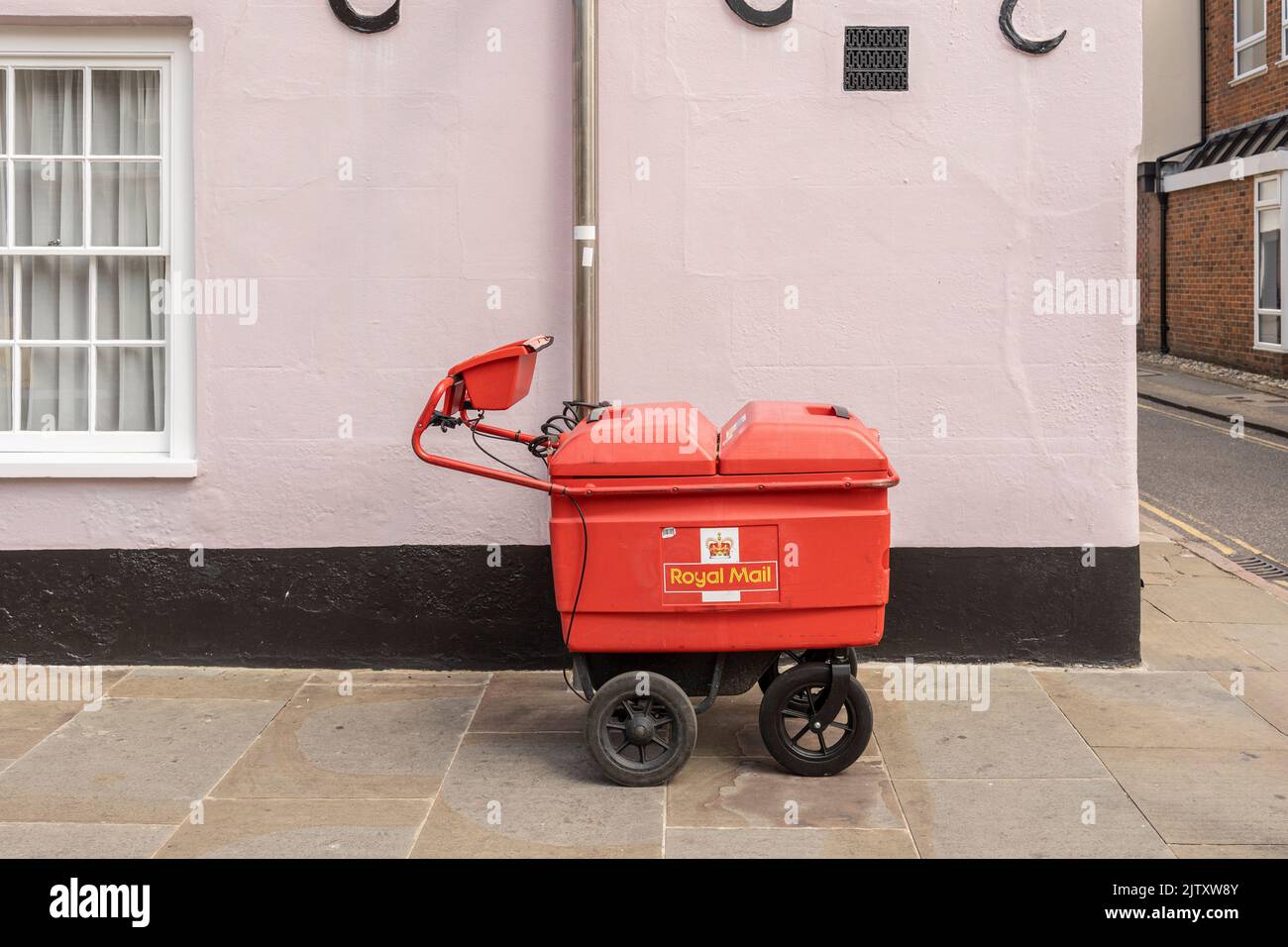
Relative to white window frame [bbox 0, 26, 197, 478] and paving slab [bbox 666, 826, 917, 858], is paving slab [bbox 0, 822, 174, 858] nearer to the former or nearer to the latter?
paving slab [bbox 666, 826, 917, 858]

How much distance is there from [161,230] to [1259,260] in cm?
1794

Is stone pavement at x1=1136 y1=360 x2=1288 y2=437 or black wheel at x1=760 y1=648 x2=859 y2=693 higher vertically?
stone pavement at x1=1136 y1=360 x2=1288 y2=437

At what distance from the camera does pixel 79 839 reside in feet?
16.6

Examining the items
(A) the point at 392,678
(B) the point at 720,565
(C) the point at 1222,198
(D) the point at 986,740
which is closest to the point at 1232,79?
(C) the point at 1222,198

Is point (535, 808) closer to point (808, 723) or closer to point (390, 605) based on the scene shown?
point (808, 723)

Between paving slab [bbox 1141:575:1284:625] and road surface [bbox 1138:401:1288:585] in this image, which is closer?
paving slab [bbox 1141:575:1284:625]

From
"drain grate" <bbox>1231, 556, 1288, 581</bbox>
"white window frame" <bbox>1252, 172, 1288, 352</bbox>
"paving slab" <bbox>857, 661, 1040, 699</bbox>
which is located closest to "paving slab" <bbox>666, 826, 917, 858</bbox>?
"paving slab" <bbox>857, 661, 1040, 699</bbox>

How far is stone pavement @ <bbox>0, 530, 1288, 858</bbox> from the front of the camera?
16.6 ft

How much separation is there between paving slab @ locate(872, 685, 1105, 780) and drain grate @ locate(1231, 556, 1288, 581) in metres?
3.49

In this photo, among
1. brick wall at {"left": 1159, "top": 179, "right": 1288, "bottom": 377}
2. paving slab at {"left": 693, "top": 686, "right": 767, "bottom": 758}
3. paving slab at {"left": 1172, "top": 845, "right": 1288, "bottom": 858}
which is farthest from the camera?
brick wall at {"left": 1159, "top": 179, "right": 1288, "bottom": 377}

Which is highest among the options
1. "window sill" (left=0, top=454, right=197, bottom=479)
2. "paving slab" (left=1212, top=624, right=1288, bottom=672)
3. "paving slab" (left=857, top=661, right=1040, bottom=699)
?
"window sill" (left=0, top=454, right=197, bottom=479)

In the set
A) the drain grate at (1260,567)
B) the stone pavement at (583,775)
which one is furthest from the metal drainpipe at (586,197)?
the drain grate at (1260,567)

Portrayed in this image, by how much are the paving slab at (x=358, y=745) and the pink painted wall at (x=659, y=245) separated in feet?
2.64

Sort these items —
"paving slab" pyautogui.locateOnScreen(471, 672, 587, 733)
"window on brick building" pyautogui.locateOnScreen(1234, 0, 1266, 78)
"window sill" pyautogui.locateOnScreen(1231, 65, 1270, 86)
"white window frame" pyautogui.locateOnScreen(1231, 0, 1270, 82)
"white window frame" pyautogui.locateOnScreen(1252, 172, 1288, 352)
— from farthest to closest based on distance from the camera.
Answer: "window on brick building" pyautogui.locateOnScreen(1234, 0, 1266, 78) < "window sill" pyautogui.locateOnScreen(1231, 65, 1270, 86) < "white window frame" pyautogui.locateOnScreen(1231, 0, 1270, 82) < "white window frame" pyautogui.locateOnScreen(1252, 172, 1288, 352) < "paving slab" pyautogui.locateOnScreen(471, 672, 587, 733)
